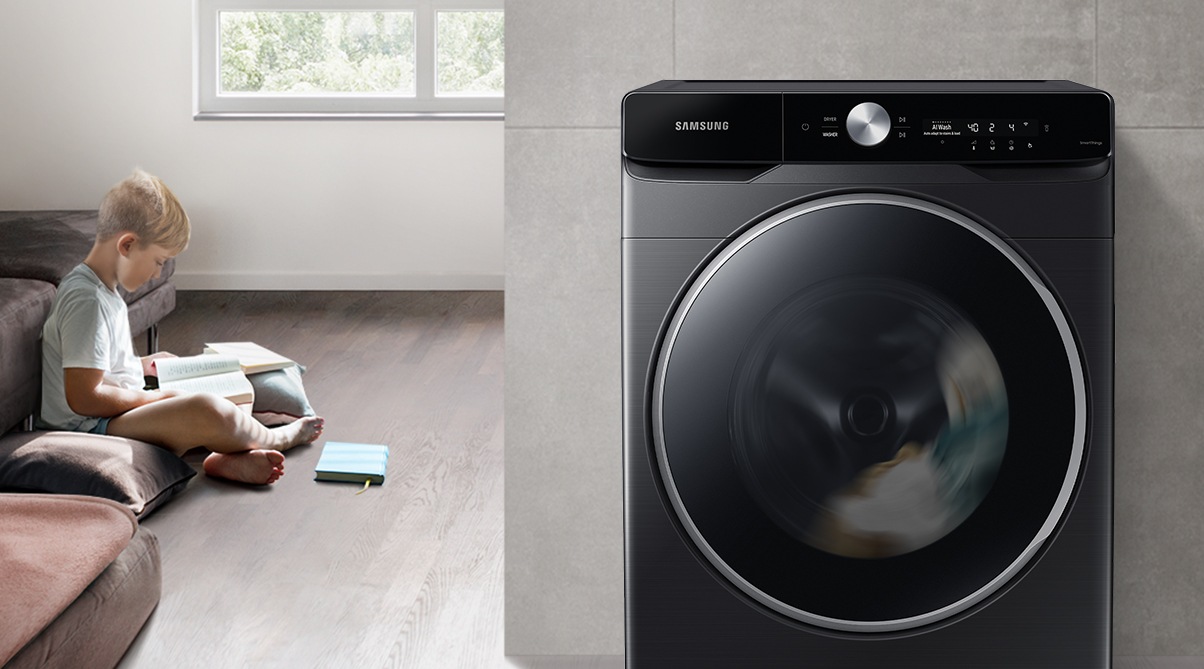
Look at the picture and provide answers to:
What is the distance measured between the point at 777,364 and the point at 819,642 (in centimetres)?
35

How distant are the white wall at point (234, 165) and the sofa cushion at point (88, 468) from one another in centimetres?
276

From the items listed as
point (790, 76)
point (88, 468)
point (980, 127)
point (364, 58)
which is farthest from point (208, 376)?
point (364, 58)

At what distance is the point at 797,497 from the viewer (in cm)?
131

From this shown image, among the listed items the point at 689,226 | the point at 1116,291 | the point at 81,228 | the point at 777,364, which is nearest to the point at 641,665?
the point at 777,364

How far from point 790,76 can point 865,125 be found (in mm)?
251

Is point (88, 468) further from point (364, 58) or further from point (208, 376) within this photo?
point (364, 58)

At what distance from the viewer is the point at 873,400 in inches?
51.2

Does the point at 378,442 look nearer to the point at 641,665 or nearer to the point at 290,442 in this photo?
the point at 290,442

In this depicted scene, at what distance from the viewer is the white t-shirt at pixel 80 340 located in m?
2.63

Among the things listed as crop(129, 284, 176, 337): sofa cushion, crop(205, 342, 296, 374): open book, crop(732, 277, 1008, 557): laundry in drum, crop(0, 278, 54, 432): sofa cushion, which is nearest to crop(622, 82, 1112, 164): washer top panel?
crop(732, 277, 1008, 557): laundry in drum

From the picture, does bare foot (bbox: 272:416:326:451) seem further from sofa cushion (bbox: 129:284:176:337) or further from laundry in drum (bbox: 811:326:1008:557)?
laundry in drum (bbox: 811:326:1008:557)

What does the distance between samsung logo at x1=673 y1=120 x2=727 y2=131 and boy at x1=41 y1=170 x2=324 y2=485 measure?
1.64 m

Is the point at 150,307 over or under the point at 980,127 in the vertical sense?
under

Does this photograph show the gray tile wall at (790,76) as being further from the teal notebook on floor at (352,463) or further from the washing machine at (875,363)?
the teal notebook on floor at (352,463)
